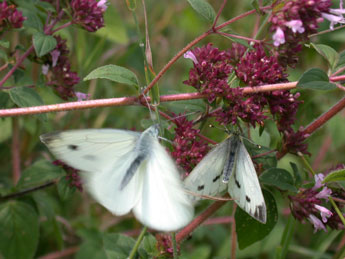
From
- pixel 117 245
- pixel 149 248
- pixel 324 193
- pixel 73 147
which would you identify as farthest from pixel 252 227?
pixel 73 147

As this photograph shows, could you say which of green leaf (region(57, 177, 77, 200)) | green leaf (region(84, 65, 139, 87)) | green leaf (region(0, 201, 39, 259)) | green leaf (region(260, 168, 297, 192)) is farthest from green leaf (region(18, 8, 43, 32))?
green leaf (region(260, 168, 297, 192))

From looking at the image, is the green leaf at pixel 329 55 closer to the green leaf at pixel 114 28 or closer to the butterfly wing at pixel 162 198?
the butterfly wing at pixel 162 198

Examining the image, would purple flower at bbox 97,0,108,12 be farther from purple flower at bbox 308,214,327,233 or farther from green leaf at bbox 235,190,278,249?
purple flower at bbox 308,214,327,233

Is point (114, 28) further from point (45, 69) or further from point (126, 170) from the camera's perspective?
point (126, 170)

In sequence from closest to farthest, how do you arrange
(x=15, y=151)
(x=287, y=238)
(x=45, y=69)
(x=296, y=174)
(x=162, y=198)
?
(x=162, y=198) < (x=296, y=174) < (x=287, y=238) < (x=45, y=69) < (x=15, y=151)

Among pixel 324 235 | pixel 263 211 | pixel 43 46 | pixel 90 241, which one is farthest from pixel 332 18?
pixel 90 241

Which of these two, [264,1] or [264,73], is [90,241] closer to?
[264,73]
